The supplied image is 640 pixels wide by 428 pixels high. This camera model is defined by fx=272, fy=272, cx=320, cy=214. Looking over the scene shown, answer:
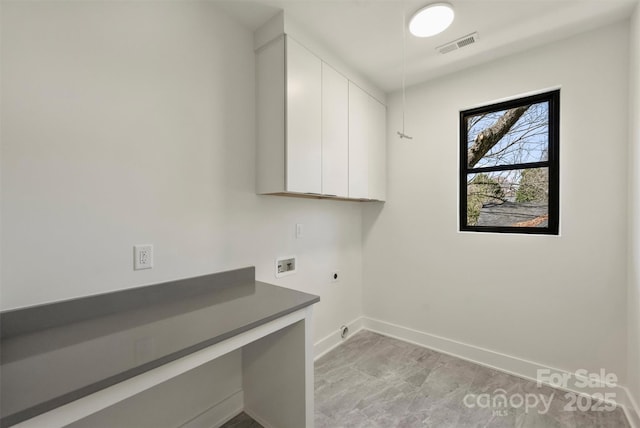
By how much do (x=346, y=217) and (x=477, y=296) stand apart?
1.34 meters

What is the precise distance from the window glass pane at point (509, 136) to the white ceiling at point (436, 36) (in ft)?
1.54

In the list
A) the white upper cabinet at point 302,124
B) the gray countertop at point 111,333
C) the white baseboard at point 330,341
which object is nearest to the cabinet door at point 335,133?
the white upper cabinet at point 302,124

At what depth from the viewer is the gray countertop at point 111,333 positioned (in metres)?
0.73

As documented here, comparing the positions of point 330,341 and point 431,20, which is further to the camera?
point 330,341

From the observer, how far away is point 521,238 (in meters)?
2.11

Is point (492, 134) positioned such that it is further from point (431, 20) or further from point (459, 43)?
point (431, 20)

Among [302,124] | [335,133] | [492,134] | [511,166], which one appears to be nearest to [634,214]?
[511,166]

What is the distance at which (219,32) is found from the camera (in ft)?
5.50

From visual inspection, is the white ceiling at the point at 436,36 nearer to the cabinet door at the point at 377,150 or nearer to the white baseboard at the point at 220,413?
the cabinet door at the point at 377,150

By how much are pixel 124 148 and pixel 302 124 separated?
39.2 inches

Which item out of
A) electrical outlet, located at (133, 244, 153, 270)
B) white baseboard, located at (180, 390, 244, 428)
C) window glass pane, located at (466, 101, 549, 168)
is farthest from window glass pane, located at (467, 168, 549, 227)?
electrical outlet, located at (133, 244, 153, 270)

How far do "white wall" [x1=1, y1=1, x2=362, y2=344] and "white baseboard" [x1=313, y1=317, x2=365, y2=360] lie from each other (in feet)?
2.73

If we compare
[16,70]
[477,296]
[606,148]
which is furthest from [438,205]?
[16,70]

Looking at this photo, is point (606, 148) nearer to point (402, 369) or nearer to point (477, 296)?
point (477, 296)
